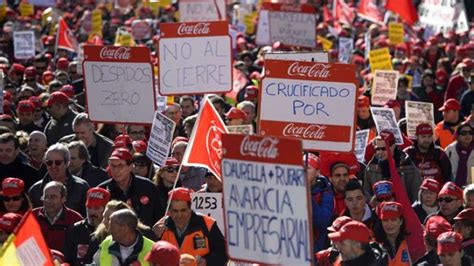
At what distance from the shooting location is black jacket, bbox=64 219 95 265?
37.0 ft

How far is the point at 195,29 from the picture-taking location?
51.1ft

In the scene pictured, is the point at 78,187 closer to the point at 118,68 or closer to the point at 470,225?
the point at 118,68

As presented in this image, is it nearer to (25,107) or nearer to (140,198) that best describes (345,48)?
(25,107)

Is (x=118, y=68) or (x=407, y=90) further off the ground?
(x=118, y=68)

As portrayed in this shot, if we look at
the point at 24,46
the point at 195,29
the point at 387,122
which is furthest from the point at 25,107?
the point at 24,46

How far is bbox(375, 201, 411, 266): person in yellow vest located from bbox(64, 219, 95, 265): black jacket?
2250mm

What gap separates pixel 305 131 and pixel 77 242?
230cm

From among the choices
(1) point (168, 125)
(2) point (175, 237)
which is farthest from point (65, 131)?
(2) point (175, 237)

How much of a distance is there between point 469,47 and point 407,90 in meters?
3.84

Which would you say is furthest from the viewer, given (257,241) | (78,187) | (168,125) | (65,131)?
(65,131)

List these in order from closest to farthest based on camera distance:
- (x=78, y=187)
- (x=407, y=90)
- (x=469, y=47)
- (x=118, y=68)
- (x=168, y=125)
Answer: (x=78, y=187)
(x=168, y=125)
(x=118, y=68)
(x=407, y=90)
(x=469, y=47)

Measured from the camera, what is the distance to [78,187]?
41.5ft

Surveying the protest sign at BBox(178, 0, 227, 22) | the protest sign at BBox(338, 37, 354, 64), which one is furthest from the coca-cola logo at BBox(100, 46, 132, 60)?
the protest sign at BBox(338, 37, 354, 64)

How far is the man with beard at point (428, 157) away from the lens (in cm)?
1445
